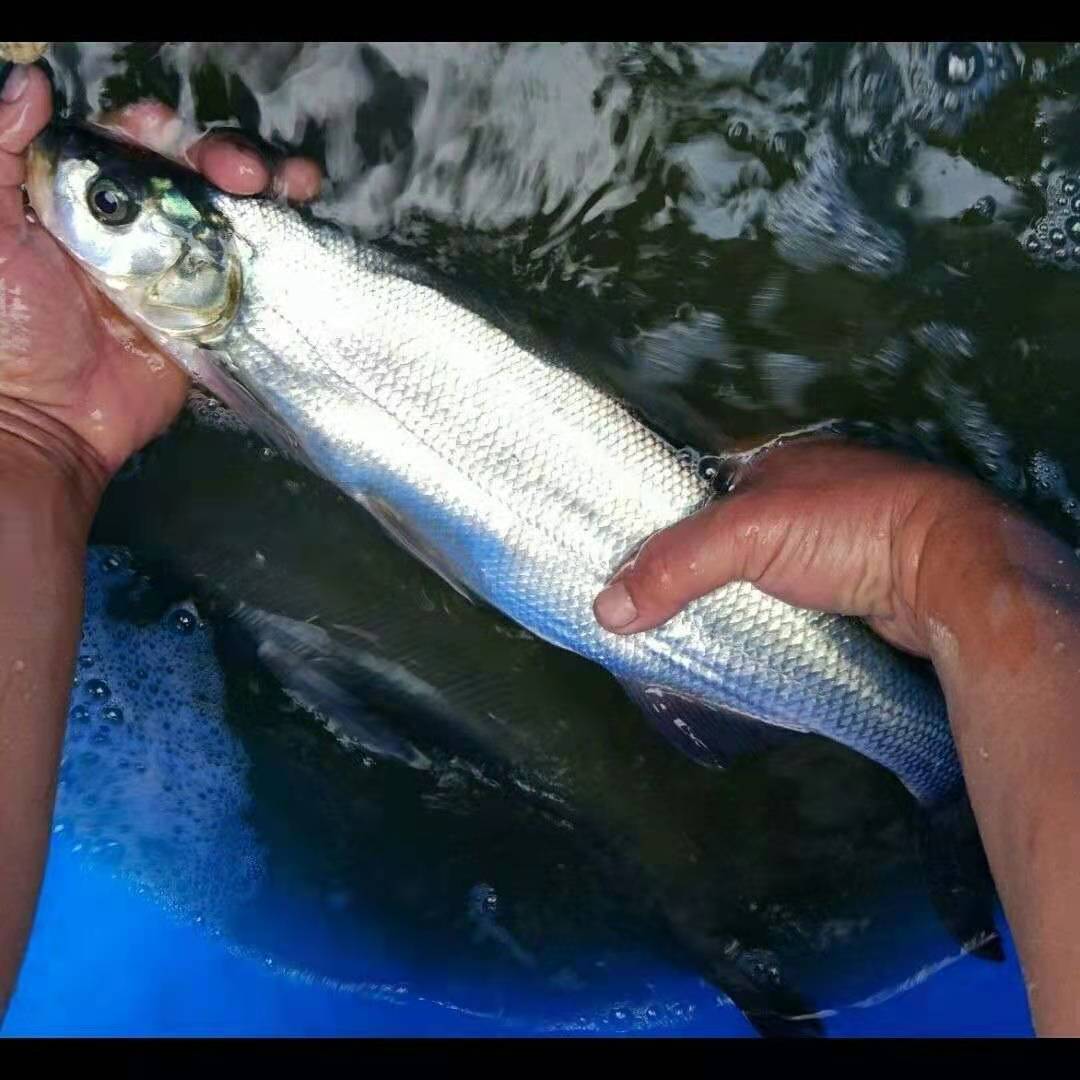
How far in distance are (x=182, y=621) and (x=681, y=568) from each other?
1049 millimetres

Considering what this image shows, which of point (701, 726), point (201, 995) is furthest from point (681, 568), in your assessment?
point (201, 995)

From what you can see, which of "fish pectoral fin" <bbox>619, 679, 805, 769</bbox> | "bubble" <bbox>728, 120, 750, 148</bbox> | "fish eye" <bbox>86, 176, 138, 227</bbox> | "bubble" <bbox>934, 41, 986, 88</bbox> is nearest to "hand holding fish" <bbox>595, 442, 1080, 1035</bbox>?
"fish pectoral fin" <bbox>619, 679, 805, 769</bbox>

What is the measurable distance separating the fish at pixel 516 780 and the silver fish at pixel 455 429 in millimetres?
255

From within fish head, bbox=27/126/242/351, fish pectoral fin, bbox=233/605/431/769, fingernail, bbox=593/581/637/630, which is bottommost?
fish pectoral fin, bbox=233/605/431/769

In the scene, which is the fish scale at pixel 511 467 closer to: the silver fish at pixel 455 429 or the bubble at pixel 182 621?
the silver fish at pixel 455 429

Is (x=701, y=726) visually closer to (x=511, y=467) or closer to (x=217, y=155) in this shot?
(x=511, y=467)

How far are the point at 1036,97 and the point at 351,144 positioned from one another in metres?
1.26

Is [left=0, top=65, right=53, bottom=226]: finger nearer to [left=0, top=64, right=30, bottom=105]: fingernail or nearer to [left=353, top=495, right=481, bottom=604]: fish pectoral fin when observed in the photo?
[left=0, top=64, right=30, bottom=105]: fingernail

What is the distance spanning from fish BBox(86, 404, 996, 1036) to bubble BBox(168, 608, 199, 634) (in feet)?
0.08

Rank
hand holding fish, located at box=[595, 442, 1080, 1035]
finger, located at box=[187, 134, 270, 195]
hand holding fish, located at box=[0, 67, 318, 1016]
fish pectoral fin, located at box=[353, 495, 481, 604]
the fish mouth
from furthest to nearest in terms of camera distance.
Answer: fish pectoral fin, located at box=[353, 495, 481, 604] < finger, located at box=[187, 134, 270, 195] < the fish mouth < hand holding fish, located at box=[0, 67, 318, 1016] < hand holding fish, located at box=[595, 442, 1080, 1035]

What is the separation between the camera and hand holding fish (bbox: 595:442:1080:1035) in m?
1.09

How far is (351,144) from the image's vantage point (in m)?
1.71

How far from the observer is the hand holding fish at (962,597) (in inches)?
42.8

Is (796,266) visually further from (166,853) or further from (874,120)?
(166,853)
